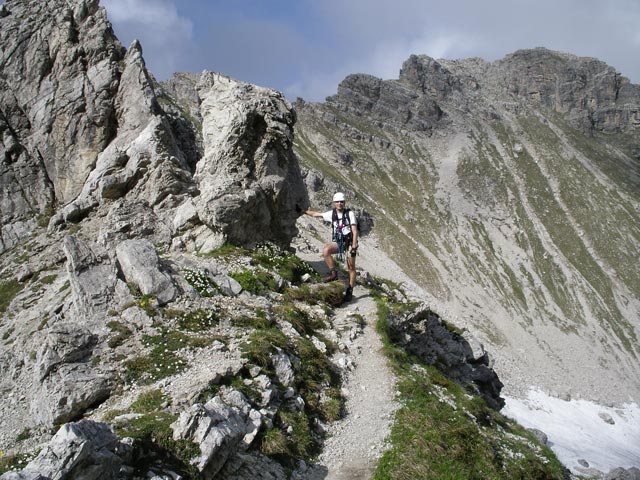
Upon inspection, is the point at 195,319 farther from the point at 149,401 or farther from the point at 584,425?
the point at 584,425

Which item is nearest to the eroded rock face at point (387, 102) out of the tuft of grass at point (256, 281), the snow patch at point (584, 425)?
the snow patch at point (584, 425)

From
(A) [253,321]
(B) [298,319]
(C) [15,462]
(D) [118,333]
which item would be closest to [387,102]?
(B) [298,319]

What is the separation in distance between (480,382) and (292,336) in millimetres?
13098

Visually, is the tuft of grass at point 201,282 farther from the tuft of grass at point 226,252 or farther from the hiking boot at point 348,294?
the hiking boot at point 348,294

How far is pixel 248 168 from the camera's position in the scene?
2170 cm

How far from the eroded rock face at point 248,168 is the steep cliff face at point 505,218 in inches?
2121

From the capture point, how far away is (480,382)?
900 inches

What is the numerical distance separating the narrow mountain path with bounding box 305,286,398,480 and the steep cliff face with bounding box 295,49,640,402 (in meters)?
55.8

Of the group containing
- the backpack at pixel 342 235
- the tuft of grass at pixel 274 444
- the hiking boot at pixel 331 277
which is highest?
the backpack at pixel 342 235

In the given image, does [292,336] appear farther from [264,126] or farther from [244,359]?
[264,126]

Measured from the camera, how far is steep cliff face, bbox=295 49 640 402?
319 feet

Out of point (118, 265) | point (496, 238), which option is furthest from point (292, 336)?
point (496, 238)

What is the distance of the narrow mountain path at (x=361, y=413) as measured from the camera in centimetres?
976

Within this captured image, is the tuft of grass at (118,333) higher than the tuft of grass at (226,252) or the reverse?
the reverse
